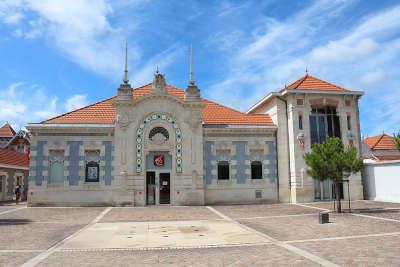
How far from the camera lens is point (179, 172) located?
26188 millimetres

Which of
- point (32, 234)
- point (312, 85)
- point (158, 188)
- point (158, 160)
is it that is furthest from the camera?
point (312, 85)

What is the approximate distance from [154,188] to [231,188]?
5.44 metres

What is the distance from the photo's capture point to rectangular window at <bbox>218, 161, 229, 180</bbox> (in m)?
27.0

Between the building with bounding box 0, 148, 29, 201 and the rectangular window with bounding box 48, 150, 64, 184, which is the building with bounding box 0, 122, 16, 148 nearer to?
the building with bounding box 0, 148, 29, 201

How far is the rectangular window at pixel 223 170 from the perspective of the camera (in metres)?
27.0

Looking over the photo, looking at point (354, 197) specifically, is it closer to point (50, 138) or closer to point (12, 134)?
point (50, 138)

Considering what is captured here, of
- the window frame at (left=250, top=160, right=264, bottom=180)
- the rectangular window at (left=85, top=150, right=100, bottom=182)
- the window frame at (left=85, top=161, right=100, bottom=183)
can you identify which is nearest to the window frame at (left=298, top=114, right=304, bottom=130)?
the window frame at (left=250, top=160, right=264, bottom=180)

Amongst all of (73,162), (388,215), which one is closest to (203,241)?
(388,215)

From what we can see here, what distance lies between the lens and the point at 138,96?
89.9ft

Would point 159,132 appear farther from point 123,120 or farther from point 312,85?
point 312,85

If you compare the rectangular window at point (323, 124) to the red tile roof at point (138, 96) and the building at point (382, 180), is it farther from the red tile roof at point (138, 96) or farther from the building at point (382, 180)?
the building at point (382, 180)

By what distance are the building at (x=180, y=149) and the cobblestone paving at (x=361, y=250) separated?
15.3m

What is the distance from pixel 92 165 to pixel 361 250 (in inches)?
779

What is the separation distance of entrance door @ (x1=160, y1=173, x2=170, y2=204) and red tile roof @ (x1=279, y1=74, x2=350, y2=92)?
36.0 ft
